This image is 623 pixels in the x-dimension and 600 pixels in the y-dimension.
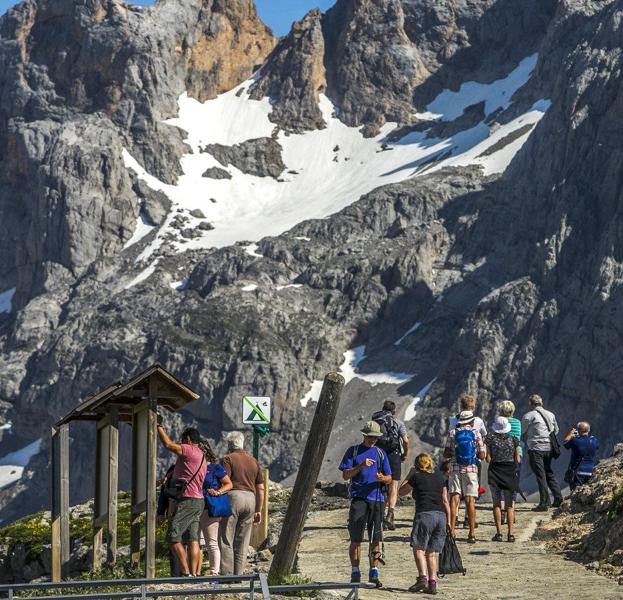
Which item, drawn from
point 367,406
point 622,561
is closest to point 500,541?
point 622,561

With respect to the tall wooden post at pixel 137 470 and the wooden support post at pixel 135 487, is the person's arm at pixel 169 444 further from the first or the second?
the wooden support post at pixel 135 487

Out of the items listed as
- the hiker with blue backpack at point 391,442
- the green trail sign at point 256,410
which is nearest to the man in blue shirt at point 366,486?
the hiker with blue backpack at point 391,442

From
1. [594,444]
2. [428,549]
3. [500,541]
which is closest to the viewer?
[428,549]

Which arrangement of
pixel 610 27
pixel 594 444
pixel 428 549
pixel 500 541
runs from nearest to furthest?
pixel 428 549 < pixel 500 541 < pixel 594 444 < pixel 610 27

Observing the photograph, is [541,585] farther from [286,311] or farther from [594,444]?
[286,311]

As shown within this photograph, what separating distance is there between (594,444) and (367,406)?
137 metres

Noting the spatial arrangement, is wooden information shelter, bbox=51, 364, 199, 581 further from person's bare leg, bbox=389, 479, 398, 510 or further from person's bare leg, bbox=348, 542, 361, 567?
person's bare leg, bbox=389, 479, 398, 510

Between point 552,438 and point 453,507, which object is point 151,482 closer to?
point 453,507

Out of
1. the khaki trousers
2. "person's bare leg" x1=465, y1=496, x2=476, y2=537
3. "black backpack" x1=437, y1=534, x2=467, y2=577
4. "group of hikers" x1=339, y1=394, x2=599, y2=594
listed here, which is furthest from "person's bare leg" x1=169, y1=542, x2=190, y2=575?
"person's bare leg" x1=465, y1=496, x2=476, y2=537

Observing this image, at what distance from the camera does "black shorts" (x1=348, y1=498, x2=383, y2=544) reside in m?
21.9

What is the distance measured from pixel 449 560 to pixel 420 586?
1953 millimetres

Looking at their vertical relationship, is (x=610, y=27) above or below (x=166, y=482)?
above

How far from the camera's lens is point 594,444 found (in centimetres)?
3219

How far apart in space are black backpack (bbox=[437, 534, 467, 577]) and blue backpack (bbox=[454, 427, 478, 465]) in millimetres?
4029
